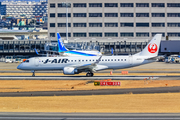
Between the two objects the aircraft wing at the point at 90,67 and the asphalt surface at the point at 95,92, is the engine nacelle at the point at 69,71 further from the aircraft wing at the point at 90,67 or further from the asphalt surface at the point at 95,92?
the asphalt surface at the point at 95,92

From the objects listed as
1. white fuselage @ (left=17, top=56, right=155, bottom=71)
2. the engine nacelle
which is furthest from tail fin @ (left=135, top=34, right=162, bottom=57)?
the engine nacelle

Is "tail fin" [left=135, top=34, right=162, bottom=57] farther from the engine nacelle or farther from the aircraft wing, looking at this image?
the engine nacelle

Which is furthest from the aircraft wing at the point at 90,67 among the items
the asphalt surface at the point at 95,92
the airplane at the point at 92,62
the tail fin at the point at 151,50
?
the asphalt surface at the point at 95,92

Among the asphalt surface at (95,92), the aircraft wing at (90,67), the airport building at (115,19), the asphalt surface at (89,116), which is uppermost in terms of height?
the airport building at (115,19)

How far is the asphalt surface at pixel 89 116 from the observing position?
2208 cm

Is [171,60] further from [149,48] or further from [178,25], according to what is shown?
[149,48]

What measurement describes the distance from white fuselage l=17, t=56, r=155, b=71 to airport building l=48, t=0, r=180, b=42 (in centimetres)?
6953

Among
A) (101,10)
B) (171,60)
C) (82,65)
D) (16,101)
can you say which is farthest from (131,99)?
(101,10)

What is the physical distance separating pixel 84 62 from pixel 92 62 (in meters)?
1.50

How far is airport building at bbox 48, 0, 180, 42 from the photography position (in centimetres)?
12469

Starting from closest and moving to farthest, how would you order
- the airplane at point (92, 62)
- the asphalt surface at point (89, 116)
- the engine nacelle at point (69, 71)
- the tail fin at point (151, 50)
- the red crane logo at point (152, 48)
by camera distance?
1. the asphalt surface at point (89, 116)
2. the engine nacelle at point (69, 71)
3. the airplane at point (92, 62)
4. the tail fin at point (151, 50)
5. the red crane logo at point (152, 48)

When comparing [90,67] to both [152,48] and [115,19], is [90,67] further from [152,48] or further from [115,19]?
[115,19]

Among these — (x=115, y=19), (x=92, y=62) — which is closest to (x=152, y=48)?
(x=92, y=62)

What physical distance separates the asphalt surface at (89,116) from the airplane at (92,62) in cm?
2832
